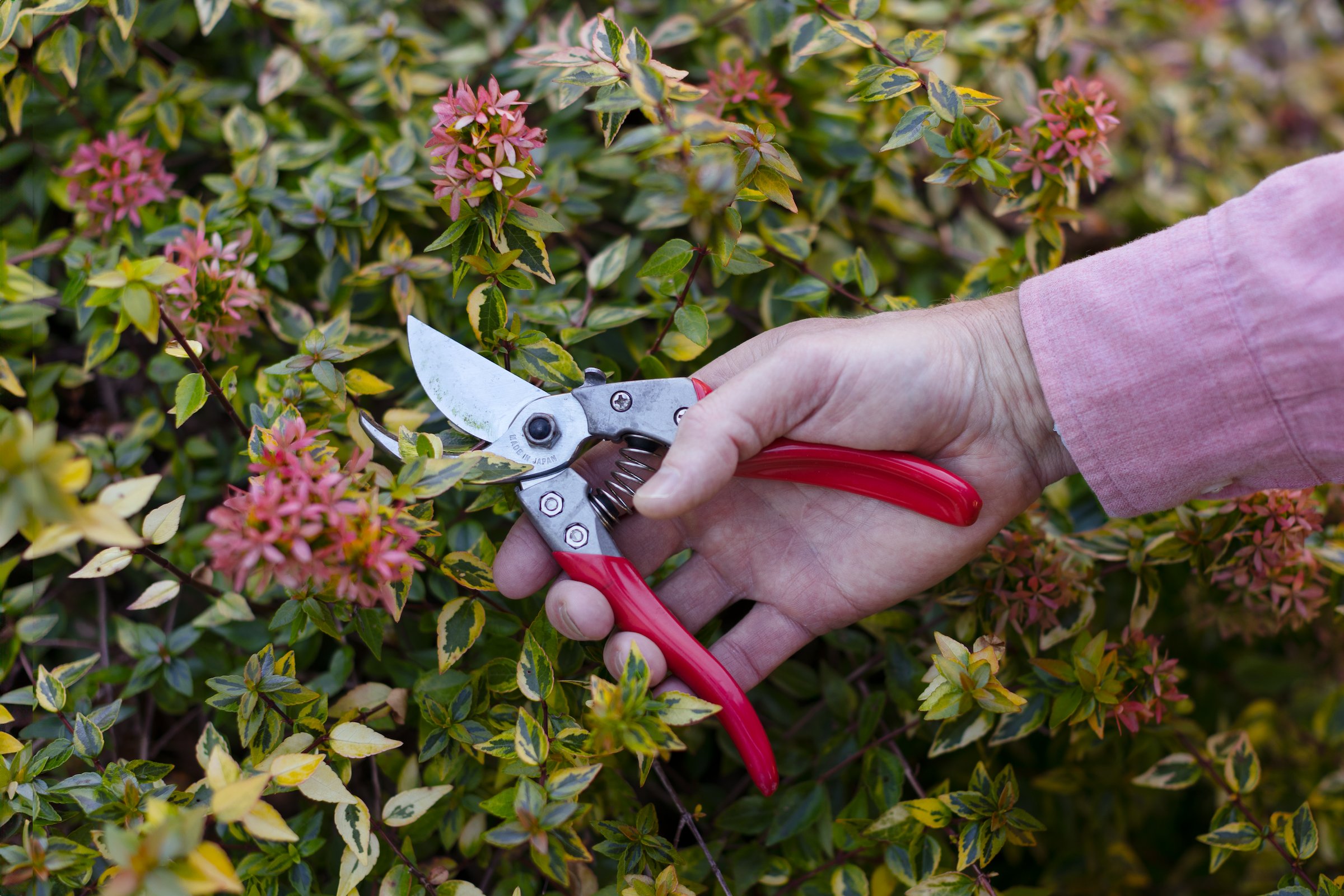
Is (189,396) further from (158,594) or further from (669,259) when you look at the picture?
(669,259)

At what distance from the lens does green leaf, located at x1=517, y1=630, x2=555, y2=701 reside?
1.51m

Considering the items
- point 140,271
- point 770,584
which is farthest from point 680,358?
point 140,271

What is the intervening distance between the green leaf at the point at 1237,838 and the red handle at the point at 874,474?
2.72ft

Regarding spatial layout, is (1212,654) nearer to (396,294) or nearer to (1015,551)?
(1015,551)

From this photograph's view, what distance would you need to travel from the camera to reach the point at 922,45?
1794mm

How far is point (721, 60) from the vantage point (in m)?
2.12

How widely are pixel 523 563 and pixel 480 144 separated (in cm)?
81

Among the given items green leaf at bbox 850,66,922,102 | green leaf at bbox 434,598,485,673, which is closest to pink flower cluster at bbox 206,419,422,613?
green leaf at bbox 434,598,485,673

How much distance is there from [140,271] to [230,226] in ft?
1.96

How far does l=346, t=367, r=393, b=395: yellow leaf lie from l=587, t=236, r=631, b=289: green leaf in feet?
1.81

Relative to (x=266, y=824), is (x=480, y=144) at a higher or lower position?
higher

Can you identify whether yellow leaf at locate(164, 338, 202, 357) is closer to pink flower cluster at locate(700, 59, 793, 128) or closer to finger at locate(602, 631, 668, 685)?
finger at locate(602, 631, 668, 685)

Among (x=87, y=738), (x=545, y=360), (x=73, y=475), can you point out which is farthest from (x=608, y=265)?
(x=87, y=738)

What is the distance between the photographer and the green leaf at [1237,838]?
5.54 feet
